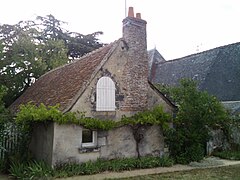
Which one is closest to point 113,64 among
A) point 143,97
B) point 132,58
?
point 132,58

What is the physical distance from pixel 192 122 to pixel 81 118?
5.34 meters

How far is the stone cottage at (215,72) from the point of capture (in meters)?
19.5

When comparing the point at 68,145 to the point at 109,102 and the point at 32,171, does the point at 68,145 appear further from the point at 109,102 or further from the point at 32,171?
the point at 109,102

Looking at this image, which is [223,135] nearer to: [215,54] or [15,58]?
[215,54]

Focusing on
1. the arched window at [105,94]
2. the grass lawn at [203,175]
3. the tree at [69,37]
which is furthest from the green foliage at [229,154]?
the tree at [69,37]

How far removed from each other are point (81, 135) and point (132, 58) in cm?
430

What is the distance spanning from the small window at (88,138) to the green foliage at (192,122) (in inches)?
142

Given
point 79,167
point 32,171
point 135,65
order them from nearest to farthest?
point 32,171 → point 79,167 → point 135,65

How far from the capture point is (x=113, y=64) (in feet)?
37.4

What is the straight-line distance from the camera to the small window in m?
10.5

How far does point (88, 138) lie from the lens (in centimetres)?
1064

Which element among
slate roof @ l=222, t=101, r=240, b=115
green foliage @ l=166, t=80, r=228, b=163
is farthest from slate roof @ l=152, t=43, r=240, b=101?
green foliage @ l=166, t=80, r=228, b=163

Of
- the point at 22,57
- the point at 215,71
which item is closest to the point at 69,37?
the point at 22,57

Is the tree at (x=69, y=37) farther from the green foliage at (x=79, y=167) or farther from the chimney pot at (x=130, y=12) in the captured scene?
the green foliage at (x=79, y=167)
